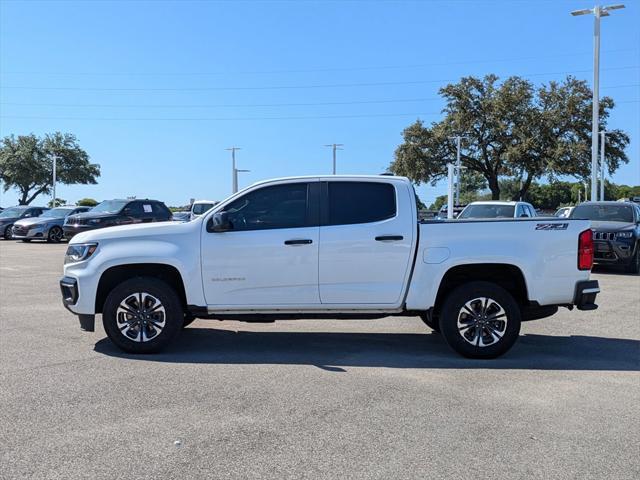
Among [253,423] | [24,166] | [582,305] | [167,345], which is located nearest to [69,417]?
[253,423]

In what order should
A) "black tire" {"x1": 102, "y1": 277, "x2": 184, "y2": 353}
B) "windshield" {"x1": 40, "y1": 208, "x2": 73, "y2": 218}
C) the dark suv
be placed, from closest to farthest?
"black tire" {"x1": 102, "y1": 277, "x2": 184, "y2": 353} → the dark suv → "windshield" {"x1": 40, "y1": 208, "x2": 73, "y2": 218}

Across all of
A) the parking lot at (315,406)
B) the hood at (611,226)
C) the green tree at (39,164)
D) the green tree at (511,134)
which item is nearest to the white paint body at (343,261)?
the parking lot at (315,406)

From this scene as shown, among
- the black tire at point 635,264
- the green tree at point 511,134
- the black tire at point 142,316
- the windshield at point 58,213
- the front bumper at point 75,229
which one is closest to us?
the black tire at point 142,316

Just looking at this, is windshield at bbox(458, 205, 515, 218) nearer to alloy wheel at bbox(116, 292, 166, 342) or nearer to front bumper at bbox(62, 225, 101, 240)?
alloy wheel at bbox(116, 292, 166, 342)

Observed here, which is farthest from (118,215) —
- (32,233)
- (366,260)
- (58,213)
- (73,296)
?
(366,260)

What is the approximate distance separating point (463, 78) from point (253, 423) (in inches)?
2018

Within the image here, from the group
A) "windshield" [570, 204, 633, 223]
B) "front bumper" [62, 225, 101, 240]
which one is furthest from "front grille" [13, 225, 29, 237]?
"windshield" [570, 204, 633, 223]

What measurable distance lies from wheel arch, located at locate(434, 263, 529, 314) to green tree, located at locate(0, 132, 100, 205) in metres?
59.8

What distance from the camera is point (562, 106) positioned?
47.8 m

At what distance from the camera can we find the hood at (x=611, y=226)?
1424 centimetres

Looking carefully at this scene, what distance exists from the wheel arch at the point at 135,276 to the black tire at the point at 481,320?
2.98 meters

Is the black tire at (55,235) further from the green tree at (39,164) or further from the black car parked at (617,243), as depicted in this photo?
the green tree at (39,164)

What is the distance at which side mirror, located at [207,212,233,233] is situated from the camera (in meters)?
6.30

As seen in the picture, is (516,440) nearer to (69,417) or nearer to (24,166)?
(69,417)
